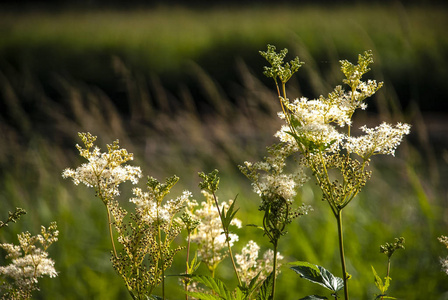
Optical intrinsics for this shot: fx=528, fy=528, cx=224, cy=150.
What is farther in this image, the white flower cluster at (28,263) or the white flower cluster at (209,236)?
the white flower cluster at (209,236)

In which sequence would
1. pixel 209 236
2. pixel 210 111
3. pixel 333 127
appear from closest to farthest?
pixel 333 127, pixel 209 236, pixel 210 111

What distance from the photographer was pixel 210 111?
8.67 metres

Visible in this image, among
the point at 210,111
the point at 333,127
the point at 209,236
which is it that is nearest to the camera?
the point at 333,127

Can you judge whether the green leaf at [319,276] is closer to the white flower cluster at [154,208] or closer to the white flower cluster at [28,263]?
the white flower cluster at [154,208]

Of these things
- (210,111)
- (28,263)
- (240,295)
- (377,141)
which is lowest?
(240,295)

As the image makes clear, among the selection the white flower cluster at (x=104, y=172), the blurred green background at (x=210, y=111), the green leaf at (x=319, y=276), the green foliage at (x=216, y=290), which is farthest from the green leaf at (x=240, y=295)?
the blurred green background at (x=210, y=111)

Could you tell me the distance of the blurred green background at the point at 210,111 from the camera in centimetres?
307

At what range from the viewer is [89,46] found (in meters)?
10.3

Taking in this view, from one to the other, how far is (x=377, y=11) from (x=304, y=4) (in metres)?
2.25

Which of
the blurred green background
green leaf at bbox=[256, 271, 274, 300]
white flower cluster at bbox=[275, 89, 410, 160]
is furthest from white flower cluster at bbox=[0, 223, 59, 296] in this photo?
the blurred green background

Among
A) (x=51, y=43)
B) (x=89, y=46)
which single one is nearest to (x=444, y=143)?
(x=89, y=46)

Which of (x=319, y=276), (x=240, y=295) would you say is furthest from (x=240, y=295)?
(x=319, y=276)

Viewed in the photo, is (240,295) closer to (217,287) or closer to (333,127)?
(217,287)

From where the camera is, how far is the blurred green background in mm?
3070
